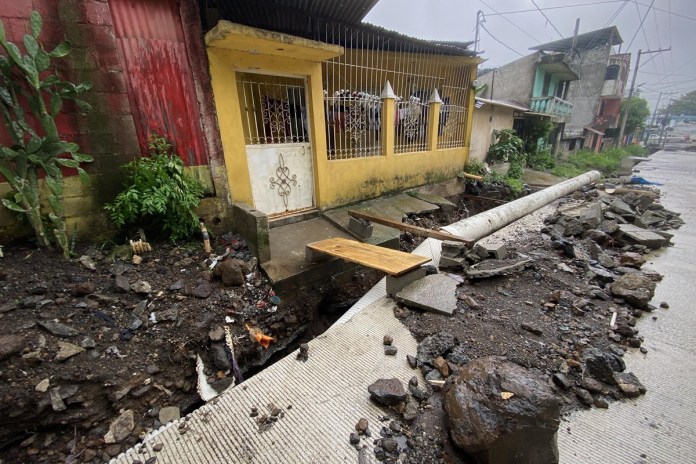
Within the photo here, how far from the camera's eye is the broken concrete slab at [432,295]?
2.74 m

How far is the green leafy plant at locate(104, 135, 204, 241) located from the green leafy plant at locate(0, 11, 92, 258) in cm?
46

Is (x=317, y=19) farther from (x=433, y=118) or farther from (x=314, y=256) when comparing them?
(x=314, y=256)

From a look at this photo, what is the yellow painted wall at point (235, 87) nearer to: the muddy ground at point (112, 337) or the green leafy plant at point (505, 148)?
the muddy ground at point (112, 337)

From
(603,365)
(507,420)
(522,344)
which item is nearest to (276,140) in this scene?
(522,344)

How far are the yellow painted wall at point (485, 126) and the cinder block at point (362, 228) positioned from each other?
5.73m

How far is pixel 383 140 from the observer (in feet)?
19.9

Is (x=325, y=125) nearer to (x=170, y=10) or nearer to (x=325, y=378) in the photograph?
(x=170, y=10)

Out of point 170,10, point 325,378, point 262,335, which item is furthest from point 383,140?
point 325,378

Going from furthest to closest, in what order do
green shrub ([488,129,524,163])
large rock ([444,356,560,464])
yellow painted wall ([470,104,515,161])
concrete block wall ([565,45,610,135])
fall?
concrete block wall ([565,45,610,135]), green shrub ([488,129,524,163]), yellow painted wall ([470,104,515,161]), large rock ([444,356,560,464])

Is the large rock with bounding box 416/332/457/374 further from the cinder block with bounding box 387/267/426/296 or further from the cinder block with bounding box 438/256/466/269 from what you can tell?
the cinder block with bounding box 438/256/466/269

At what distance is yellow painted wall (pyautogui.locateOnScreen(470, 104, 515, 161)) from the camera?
891 centimetres

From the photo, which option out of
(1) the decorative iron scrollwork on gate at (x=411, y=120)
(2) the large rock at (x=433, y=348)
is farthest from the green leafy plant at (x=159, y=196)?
(1) the decorative iron scrollwork on gate at (x=411, y=120)

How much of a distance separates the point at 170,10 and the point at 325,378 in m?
4.30

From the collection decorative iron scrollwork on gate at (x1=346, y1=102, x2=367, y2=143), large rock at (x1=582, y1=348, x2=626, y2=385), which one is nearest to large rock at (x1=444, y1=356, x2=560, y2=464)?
large rock at (x1=582, y1=348, x2=626, y2=385)
